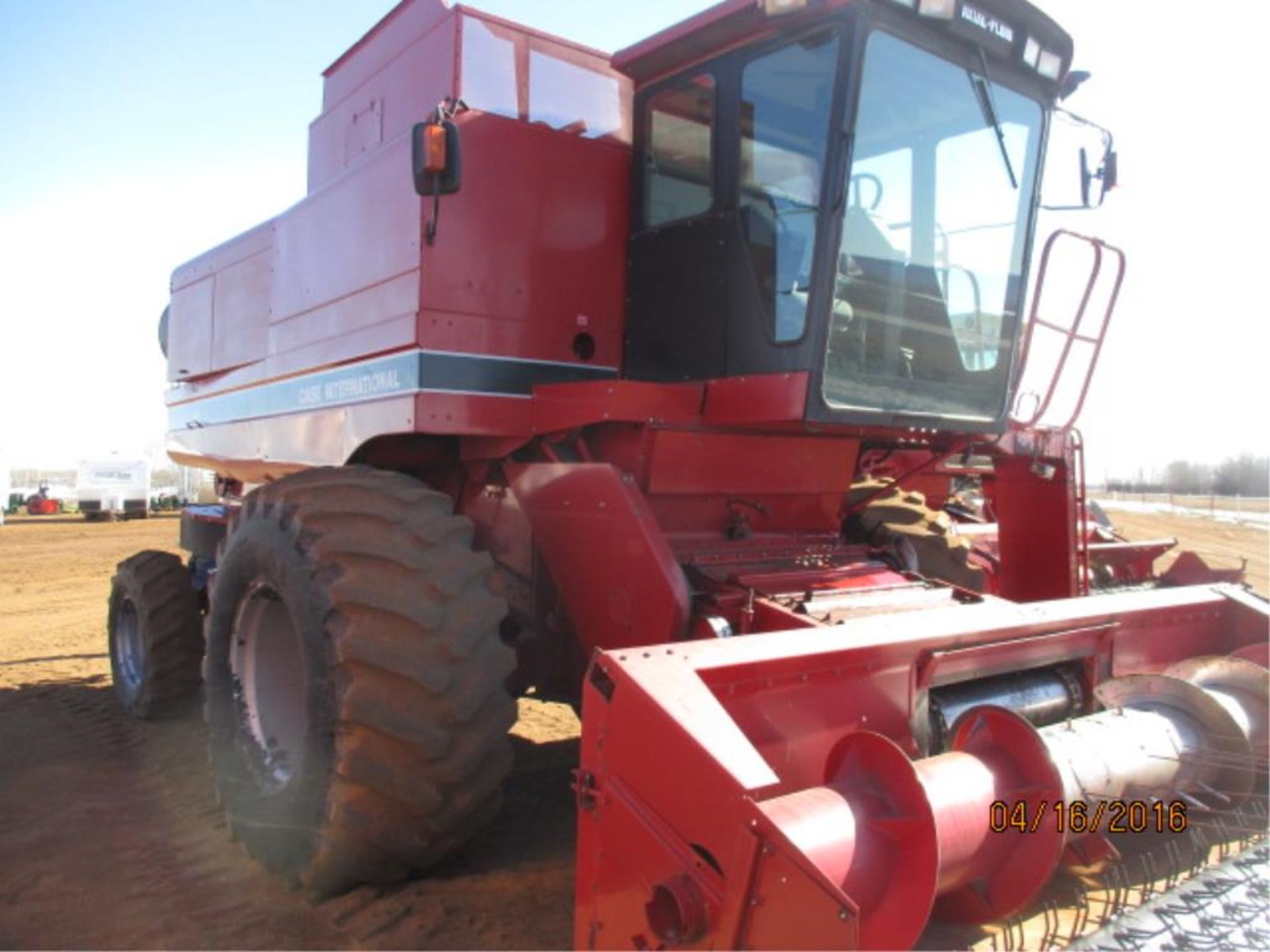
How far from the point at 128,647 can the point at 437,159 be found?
14.7 ft

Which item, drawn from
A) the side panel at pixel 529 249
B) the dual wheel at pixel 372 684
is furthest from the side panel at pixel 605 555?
the side panel at pixel 529 249

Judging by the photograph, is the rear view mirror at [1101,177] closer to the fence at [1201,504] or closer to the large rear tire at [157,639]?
the large rear tire at [157,639]

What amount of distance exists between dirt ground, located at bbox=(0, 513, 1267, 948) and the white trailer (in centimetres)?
2382

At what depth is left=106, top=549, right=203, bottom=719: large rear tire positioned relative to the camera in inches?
231

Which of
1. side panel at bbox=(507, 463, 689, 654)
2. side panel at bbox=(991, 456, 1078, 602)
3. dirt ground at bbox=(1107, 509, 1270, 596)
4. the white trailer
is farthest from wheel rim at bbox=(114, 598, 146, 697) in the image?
the white trailer

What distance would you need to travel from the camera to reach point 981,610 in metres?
3.21

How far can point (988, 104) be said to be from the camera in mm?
3855

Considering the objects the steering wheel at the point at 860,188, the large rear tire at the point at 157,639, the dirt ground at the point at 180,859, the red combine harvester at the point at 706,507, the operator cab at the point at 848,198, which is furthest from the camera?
the large rear tire at the point at 157,639

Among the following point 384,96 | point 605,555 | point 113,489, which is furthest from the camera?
point 113,489

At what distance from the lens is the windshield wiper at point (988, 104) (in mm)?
3785

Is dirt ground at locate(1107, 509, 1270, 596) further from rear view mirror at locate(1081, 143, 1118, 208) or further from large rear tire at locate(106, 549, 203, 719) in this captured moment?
large rear tire at locate(106, 549, 203, 719)

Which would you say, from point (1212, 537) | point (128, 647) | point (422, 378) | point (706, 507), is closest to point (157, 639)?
point (128, 647)
